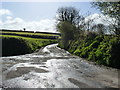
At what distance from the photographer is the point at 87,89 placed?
6348 mm

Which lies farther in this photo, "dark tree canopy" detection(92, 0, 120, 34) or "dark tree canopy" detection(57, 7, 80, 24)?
"dark tree canopy" detection(57, 7, 80, 24)

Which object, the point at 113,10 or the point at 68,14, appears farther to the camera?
the point at 68,14

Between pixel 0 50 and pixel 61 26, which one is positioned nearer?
pixel 0 50

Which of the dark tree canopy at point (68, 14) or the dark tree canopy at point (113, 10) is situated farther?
the dark tree canopy at point (68, 14)

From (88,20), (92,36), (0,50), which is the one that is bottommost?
(0,50)

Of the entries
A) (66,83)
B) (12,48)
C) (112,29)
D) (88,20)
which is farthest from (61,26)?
(66,83)

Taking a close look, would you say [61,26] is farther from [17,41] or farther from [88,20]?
[17,41]

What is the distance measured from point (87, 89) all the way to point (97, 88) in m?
0.54

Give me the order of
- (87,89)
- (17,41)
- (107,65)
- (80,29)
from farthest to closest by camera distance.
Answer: (80,29), (17,41), (107,65), (87,89)

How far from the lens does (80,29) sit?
31062mm

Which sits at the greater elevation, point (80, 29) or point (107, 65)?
point (80, 29)

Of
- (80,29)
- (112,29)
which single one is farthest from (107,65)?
(80,29)

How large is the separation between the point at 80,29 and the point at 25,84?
Result: 25.7m

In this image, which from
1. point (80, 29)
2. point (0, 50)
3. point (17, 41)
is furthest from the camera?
point (80, 29)
